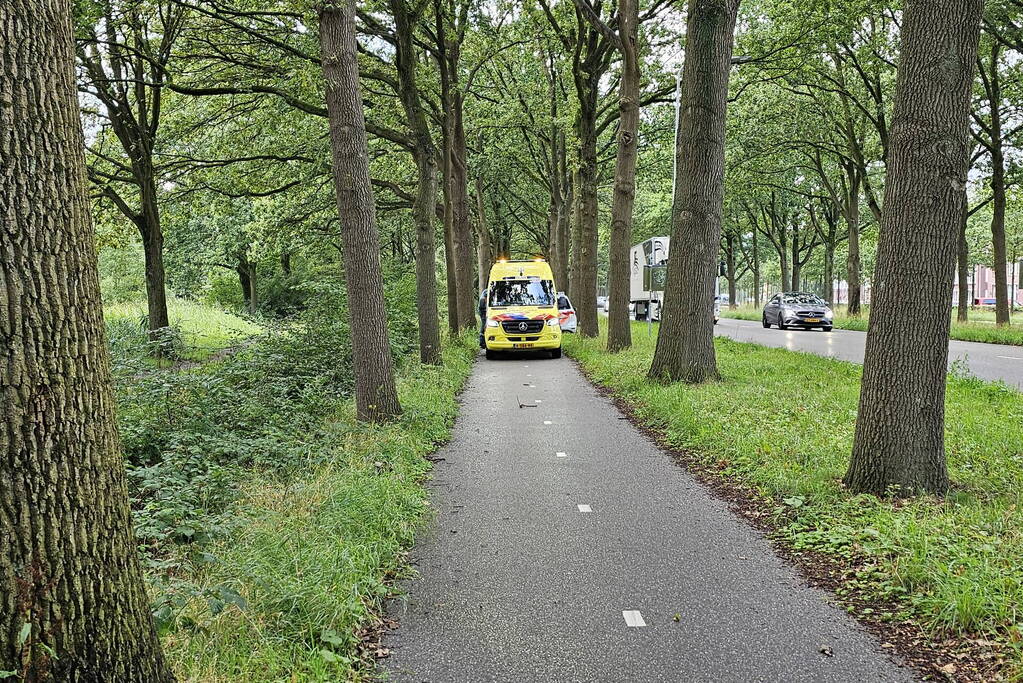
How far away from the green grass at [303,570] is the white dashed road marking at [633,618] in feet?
4.55

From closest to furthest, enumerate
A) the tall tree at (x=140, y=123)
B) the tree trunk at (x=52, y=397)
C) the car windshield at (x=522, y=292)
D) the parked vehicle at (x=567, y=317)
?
the tree trunk at (x=52, y=397) → the tall tree at (x=140, y=123) → the car windshield at (x=522, y=292) → the parked vehicle at (x=567, y=317)

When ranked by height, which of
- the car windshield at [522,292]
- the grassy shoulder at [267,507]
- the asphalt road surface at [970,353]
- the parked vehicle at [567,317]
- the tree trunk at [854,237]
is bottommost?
the asphalt road surface at [970,353]

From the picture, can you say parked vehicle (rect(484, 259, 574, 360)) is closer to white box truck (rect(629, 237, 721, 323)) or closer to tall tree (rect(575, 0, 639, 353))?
tall tree (rect(575, 0, 639, 353))

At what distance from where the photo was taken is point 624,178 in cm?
1636

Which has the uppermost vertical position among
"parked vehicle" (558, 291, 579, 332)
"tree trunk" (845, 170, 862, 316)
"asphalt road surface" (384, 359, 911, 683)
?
"tree trunk" (845, 170, 862, 316)

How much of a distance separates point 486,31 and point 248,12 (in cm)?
754

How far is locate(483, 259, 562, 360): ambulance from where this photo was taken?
19.5m

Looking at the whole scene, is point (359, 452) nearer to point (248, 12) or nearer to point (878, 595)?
point (878, 595)

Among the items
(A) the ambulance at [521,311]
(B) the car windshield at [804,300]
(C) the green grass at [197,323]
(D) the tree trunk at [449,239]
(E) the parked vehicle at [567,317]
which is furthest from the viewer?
(B) the car windshield at [804,300]

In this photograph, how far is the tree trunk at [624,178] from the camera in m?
15.2

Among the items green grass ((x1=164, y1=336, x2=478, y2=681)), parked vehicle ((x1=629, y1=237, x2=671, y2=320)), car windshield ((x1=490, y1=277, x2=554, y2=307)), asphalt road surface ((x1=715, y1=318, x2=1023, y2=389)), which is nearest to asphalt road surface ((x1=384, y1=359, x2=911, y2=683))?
green grass ((x1=164, y1=336, x2=478, y2=681))


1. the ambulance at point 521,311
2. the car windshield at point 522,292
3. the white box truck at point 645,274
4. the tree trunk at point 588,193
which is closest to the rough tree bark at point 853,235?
the white box truck at point 645,274

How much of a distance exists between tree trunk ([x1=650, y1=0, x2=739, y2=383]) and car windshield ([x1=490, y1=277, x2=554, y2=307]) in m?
8.82

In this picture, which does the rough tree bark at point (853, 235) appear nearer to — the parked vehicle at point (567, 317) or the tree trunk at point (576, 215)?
the tree trunk at point (576, 215)
